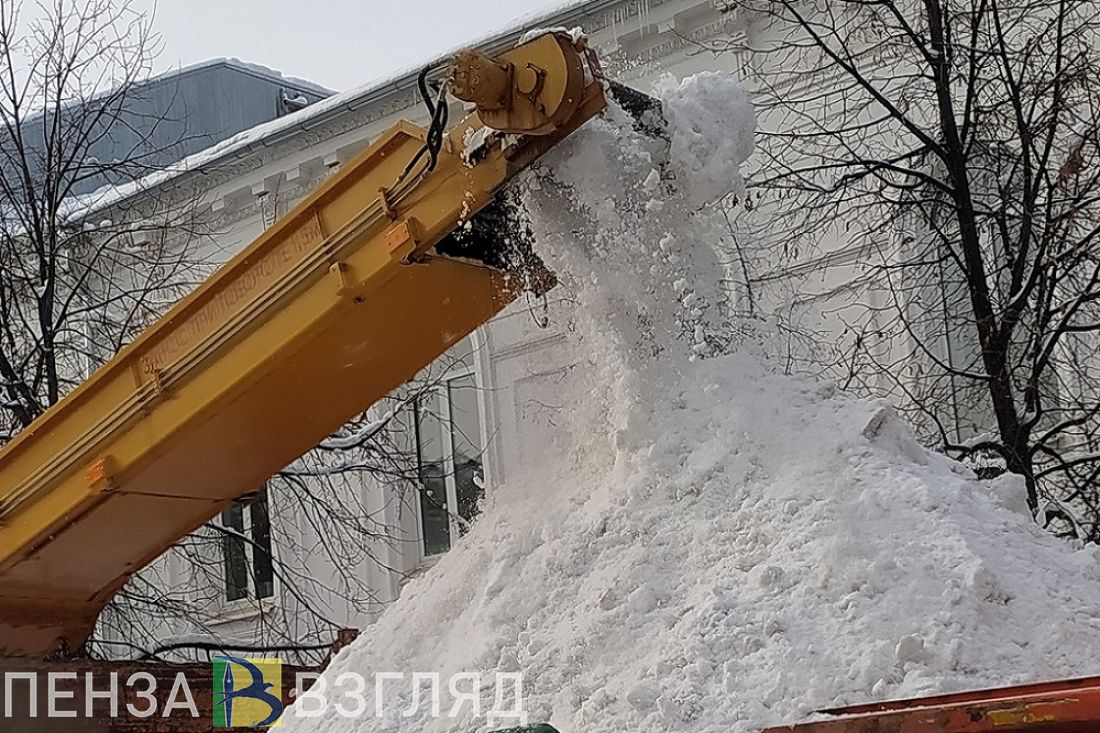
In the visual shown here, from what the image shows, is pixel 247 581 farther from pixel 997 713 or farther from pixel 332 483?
pixel 997 713

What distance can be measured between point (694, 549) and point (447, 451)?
30.7ft

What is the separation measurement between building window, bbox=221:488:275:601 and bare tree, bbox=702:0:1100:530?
6.19 m

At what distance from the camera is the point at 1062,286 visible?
7828 millimetres

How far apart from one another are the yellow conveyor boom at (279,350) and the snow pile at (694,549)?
0.27m

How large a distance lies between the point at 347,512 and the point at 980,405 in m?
5.66

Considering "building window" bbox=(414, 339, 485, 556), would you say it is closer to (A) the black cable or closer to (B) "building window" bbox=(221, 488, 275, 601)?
(B) "building window" bbox=(221, 488, 275, 601)

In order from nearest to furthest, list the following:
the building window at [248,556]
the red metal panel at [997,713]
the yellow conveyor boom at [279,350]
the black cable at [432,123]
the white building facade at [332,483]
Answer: the red metal panel at [997,713] < the black cable at [432,123] < the yellow conveyor boom at [279,350] < the white building facade at [332,483] < the building window at [248,556]

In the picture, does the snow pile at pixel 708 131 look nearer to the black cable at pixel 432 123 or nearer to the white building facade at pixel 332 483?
the black cable at pixel 432 123

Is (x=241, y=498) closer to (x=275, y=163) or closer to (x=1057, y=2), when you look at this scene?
(x=1057, y=2)

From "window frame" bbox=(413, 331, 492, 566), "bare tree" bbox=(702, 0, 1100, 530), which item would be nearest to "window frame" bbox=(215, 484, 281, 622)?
"window frame" bbox=(413, 331, 492, 566)

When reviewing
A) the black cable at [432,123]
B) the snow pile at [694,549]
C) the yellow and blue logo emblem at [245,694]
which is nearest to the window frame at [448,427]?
the yellow and blue logo emblem at [245,694]

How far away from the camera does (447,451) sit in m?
13.5

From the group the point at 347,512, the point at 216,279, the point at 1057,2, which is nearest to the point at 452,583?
the point at 216,279

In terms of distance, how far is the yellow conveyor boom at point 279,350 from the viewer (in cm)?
457
